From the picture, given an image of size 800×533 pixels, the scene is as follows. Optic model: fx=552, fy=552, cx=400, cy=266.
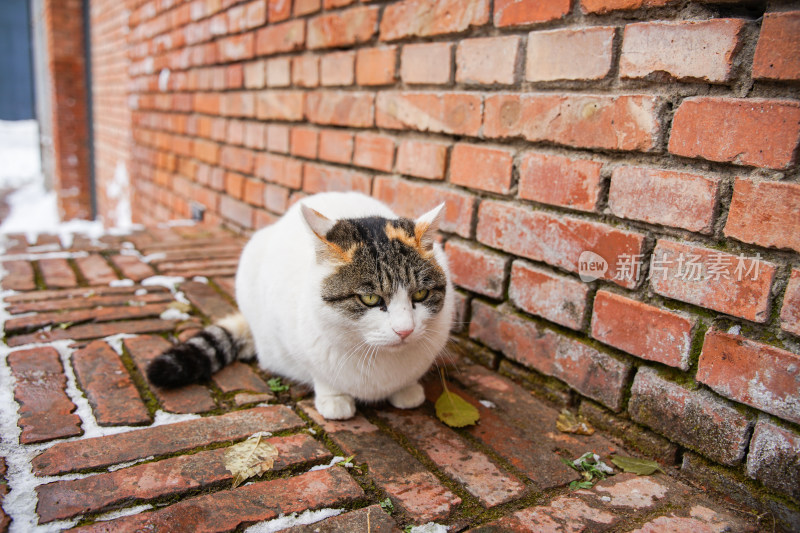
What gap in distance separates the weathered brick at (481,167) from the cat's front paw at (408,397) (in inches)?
29.7

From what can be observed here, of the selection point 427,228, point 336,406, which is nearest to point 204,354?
point 336,406

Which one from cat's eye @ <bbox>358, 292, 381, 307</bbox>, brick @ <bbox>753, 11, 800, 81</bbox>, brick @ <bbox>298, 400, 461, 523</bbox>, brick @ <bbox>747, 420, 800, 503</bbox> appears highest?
brick @ <bbox>753, 11, 800, 81</bbox>

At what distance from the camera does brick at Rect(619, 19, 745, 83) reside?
1336mm

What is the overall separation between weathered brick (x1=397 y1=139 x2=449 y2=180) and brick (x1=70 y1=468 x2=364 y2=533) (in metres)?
1.23

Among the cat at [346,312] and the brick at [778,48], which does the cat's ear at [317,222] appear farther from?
the brick at [778,48]

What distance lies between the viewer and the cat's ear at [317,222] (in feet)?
5.19

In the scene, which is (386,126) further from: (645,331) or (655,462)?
(655,462)

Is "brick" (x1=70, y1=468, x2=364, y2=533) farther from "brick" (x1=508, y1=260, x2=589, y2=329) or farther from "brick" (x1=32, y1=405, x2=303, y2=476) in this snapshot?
"brick" (x1=508, y1=260, x2=589, y2=329)

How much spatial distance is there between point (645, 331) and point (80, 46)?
Result: 369 inches

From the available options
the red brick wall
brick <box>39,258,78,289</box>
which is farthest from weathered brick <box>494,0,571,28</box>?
brick <box>39,258,78,289</box>

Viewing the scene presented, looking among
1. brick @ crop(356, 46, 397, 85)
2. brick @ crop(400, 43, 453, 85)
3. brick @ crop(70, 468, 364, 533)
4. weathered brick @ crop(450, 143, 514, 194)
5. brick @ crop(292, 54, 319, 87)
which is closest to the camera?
brick @ crop(70, 468, 364, 533)

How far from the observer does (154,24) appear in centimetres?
490

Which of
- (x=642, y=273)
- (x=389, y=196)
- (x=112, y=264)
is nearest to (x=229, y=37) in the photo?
(x=112, y=264)

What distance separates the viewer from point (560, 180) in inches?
69.2
